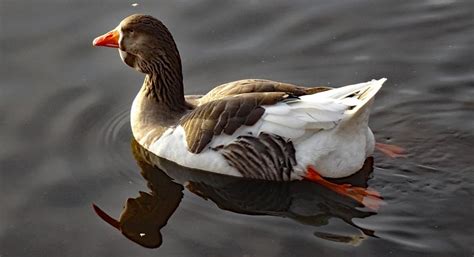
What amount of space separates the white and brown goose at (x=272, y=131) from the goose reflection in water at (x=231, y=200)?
0.09 m

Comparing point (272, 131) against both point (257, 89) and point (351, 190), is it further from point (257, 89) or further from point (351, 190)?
point (351, 190)

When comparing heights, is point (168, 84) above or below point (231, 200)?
above

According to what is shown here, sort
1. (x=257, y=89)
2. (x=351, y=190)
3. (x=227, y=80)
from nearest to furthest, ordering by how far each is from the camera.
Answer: (x=351, y=190)
(x=257, y=89)
(x=227, y=80)

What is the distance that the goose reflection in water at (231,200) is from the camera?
7.80 meters

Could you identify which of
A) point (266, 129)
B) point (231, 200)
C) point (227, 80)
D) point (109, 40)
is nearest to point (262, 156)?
point (266, 129)

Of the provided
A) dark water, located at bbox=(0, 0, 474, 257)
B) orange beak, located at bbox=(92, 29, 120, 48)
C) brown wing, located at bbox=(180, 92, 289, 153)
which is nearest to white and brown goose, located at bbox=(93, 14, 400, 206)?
brown wing, located at bbox=(180, 92, 289, 153)

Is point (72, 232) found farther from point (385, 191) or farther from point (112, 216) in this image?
point (385, 191)

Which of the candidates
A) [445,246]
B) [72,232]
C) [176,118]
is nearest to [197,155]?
[176,118]

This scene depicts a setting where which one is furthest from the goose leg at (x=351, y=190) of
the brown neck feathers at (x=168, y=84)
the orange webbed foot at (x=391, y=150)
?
the brown neck feathers at (x=168, y=84)

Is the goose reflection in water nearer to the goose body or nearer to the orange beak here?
the goose body

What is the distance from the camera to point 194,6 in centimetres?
1066

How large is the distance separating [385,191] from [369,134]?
55cm

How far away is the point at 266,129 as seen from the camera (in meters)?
7.97

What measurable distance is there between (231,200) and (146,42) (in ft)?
5.63
